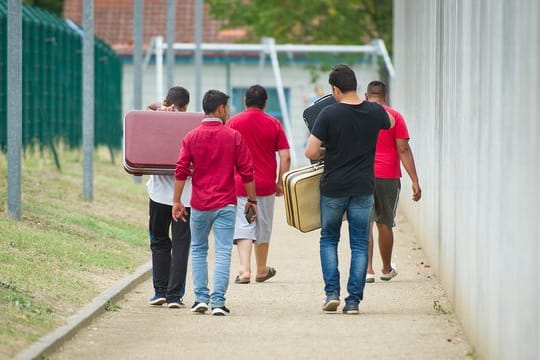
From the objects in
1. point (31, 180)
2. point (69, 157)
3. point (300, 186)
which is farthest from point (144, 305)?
point (69, 157)

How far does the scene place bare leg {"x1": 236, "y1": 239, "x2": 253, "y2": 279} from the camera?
13.4m

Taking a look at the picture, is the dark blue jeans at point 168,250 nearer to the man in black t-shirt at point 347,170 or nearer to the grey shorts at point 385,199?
the man in black t-shirt at point 347,170

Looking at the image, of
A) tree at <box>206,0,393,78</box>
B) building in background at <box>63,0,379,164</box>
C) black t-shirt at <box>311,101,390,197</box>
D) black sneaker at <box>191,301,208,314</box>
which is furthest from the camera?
tree at <box>206,0,393,78</box>

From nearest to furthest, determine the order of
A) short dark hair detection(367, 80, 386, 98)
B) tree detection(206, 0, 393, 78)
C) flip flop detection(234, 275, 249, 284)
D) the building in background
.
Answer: short dark hair detection(367, 80, 386, 98) < flip flop detection(234, 275, 249, 284) < the building in background < tree detection(206, 0, 393, 78)

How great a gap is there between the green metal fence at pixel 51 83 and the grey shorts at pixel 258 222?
324 inches

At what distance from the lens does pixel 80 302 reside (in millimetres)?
11398

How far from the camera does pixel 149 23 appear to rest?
54.4m

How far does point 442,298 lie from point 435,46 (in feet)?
11.3

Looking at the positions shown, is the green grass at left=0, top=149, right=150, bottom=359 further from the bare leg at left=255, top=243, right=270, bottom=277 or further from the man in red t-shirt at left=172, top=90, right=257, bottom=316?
the bare leg at left=255, top=243, right=270, bottom=277

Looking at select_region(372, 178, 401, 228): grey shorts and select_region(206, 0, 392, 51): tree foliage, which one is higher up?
select_region(206, 0, 392, 51): tree foliage

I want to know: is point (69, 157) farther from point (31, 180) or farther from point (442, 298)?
point (442, 298)

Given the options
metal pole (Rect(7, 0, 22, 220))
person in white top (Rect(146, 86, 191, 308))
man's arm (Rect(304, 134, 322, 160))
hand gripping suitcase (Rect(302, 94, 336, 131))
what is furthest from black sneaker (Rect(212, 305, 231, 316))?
metal pole (Rect(7, 0, 22, 220))

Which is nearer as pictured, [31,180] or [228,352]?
[228,352]

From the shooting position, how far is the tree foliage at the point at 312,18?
1599 inches
